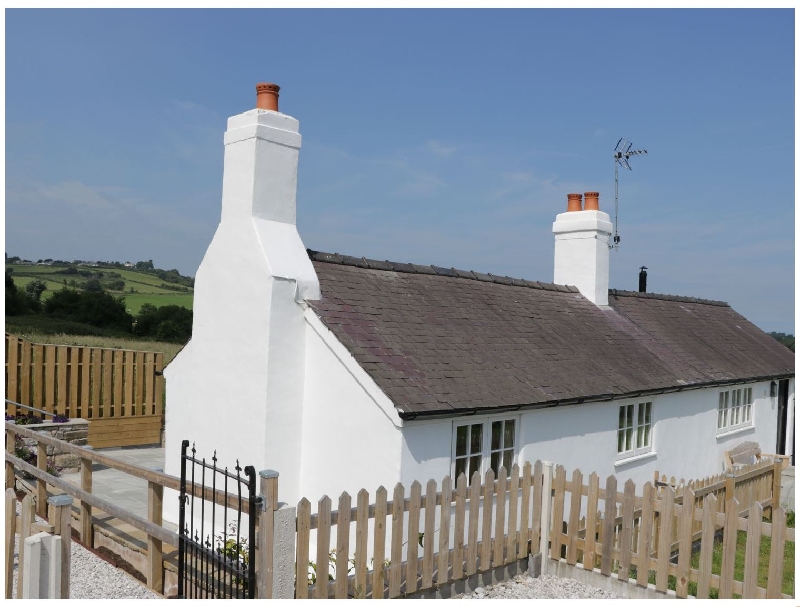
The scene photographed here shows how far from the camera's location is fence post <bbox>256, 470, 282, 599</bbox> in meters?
6.02

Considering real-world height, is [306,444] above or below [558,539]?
above

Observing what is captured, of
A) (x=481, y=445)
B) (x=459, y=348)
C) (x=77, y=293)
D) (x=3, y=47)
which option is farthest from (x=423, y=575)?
(x=77, y=293)

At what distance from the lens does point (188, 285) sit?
50062 mm

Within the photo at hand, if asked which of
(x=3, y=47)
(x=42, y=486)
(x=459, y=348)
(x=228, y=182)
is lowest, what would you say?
(x=42, y=486)

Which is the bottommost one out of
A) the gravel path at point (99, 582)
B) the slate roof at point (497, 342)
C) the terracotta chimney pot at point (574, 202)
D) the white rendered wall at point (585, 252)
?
the gravel path at point (99, 582)

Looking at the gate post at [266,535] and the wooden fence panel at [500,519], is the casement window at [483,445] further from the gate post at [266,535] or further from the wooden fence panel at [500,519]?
the gate post at [266,535]

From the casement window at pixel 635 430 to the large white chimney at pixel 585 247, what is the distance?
4127 mm

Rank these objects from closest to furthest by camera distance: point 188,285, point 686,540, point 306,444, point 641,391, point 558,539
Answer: point 686,540 < point 558,539 < point 306,444 < point 641,391 < point 188,285

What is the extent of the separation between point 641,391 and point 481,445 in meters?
3.97

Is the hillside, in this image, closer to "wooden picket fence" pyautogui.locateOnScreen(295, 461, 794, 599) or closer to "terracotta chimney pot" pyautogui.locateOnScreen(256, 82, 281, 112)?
"terracotta chimney pot" pyautogui.locateOnScreen(256, 82, 281, 112)

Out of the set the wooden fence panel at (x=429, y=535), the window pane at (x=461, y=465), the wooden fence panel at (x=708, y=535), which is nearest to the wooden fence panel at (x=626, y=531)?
the wooden fence panel at (x=708, y=535)

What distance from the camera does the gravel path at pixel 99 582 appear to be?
7367 mm

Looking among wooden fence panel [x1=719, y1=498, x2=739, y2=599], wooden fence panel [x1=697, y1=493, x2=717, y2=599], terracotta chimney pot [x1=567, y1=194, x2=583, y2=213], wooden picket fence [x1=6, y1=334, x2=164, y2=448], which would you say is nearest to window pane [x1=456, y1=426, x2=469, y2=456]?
wooden fence panel [x1=697, y1=493, x2=717, y2=599]

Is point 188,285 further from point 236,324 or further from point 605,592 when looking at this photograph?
point 605,592
